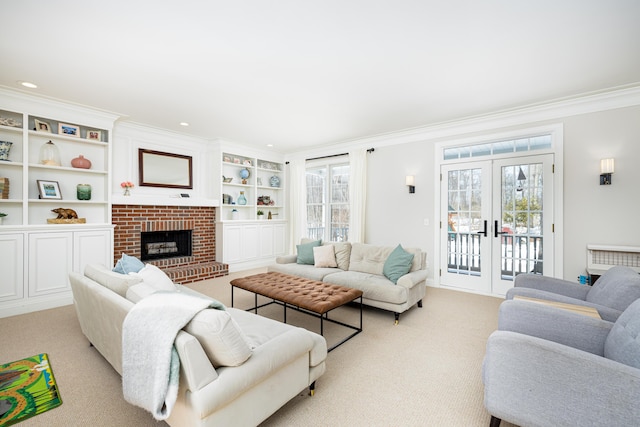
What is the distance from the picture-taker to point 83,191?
4035 millimetres

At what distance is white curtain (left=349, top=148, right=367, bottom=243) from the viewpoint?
546cm

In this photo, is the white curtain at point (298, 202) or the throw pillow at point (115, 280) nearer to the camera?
the throw pillow at point (115, 280)

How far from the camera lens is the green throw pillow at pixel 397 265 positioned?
346 centimetres

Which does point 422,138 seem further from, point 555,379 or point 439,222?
point 555,379

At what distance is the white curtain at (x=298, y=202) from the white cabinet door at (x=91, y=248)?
3.49m

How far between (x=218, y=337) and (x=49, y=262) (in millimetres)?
3742

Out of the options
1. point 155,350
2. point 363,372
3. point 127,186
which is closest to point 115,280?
point 155,350

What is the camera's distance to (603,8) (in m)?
2.01

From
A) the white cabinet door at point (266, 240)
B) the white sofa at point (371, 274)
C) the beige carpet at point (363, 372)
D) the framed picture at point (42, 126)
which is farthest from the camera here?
the white cabinet door at point (266, 240)

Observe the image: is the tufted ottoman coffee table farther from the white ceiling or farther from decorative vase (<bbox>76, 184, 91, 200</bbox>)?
decorative vase (<bbox>76, 184, 91, 200</bbox>)

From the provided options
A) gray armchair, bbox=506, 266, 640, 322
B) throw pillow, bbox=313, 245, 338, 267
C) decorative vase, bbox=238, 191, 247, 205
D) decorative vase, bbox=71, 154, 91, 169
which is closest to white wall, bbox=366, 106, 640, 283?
gray armchair, bbox=506, 266, 640, 322

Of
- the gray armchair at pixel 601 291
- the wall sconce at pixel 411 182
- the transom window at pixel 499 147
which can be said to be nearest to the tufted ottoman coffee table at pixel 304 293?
the gray armchair at pixel 601 291

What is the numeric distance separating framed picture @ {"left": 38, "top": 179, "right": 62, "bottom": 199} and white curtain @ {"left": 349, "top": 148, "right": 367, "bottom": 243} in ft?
15.0

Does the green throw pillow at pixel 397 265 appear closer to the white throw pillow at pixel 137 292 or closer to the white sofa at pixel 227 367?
the white sofa at pixel 227 367
